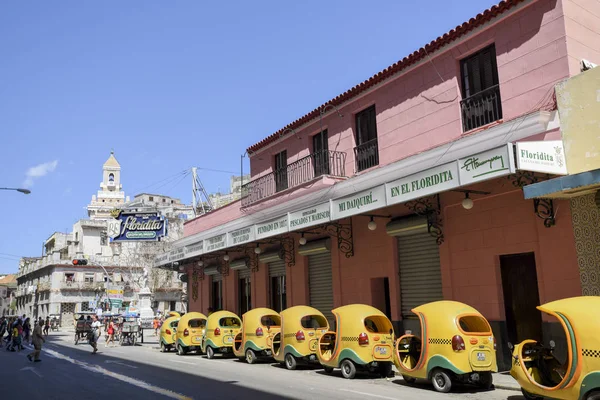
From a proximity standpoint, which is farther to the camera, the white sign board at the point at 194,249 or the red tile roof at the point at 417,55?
the white sign board at the point at 194,249

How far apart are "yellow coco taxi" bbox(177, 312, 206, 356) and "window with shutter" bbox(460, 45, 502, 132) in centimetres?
1270

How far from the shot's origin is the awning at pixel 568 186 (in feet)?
32.9

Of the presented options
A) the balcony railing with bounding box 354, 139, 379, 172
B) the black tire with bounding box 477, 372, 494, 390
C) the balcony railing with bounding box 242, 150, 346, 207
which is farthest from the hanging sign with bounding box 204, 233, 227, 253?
the black tire with bounding box 477, 372, 494, 390

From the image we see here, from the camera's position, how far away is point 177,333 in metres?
21.3

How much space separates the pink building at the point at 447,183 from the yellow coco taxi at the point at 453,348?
2.07 meters

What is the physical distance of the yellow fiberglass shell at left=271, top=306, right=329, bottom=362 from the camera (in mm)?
14602

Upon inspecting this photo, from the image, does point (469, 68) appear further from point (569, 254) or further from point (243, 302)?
point (243, 302)

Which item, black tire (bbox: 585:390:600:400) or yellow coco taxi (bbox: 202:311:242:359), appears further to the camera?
yellow coco taxi (bbox: 202:311:242:359)

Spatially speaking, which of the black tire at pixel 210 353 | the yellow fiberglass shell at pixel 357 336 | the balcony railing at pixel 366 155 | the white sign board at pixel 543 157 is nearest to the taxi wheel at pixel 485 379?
the yellow fiberglass shell at pixel 357 336

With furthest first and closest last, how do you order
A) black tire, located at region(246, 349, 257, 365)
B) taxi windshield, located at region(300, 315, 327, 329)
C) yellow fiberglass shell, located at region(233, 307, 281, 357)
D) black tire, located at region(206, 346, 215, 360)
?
black tire, located at region(206, 346, 215, 360) → black tire, located at region(246, 349, 257, 365) → yellow fiberglass shell, located at region(233, 307, 281, 357) → taxi windshield, located at region(300, 315, 327, 329)

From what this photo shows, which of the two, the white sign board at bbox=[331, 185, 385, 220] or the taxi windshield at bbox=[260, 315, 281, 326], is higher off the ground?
the white sign board at bbox=[331, 185, 385, 220]

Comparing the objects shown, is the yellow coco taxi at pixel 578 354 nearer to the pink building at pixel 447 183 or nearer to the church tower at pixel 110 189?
the pink building at pixel 447 183

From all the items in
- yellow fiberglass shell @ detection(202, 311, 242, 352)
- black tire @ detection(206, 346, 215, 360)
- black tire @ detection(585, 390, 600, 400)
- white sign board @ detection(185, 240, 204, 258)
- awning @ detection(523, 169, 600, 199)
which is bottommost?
black tire @ detection(206, 346, 215, 360)

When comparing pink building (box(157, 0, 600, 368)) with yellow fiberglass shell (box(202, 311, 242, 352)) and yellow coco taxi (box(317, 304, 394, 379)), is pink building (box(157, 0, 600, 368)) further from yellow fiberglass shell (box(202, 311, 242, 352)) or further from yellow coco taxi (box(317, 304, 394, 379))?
yellow fiberglass shell (box(202, 311, 242, 352))
